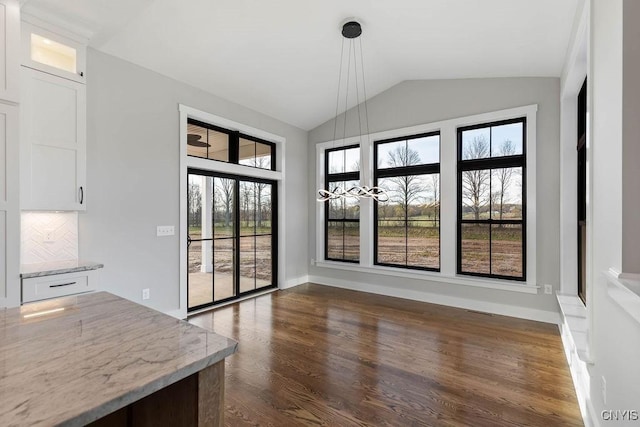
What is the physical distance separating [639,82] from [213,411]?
201 cm

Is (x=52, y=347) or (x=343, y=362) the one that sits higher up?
(x=52, y=347)

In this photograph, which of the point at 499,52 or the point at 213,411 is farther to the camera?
the point at 499,52

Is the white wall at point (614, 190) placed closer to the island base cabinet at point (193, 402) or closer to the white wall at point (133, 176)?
the island base cabinet at point (193, 402)

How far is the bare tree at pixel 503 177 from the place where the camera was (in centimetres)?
407

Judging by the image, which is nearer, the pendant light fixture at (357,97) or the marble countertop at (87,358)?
the marble countertop at (87,358)

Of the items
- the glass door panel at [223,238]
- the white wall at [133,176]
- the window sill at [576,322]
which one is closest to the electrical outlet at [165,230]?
the white wall at [133,176]

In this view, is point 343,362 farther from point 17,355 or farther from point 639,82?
point 639,82

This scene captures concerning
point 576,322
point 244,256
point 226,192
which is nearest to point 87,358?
point 576,322

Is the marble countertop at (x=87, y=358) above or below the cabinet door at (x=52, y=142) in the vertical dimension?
below

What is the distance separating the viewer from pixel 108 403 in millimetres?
699

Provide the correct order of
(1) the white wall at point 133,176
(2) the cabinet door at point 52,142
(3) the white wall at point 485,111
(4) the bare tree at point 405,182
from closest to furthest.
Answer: (2) the cabinet door at point 52,142 → (1) the white wall at point 133,176 → (3) the white wall at point 485,111 → (4) the bare tree at point 405,182

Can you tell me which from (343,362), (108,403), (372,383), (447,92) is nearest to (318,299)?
(343,362)

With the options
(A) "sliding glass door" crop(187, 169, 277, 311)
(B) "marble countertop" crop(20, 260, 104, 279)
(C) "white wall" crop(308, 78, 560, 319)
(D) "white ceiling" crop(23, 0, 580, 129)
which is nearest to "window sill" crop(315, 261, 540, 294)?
(C) "white wall" crop(308, 78, 560, 319)

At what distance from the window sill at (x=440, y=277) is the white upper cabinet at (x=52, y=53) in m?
4.21
